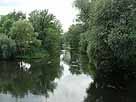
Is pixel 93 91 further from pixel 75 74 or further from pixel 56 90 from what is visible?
pixel 75 74

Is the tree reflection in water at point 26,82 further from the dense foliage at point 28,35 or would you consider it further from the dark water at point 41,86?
the dense foliage at point 28,35

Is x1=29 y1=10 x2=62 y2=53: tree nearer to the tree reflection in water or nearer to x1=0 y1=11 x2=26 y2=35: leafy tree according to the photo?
x1=0 y1=11 x2=26 y2=35: leafy tree

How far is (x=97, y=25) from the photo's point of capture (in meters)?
26.4

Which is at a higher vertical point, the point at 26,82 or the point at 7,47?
the point at 7,47

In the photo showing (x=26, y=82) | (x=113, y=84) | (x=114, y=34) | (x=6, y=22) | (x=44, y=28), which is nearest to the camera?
(x=114, y=34)

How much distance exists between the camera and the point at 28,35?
53.6 m

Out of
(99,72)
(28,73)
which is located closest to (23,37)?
(28,73)

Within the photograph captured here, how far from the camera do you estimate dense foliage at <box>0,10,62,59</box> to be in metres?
49.9

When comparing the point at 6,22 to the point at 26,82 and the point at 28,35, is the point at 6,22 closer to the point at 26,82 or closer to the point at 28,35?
the point at 28,35

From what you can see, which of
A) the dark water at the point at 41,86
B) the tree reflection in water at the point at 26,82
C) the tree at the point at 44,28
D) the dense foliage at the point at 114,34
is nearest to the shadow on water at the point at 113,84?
the dense foliage at the point at 114,34

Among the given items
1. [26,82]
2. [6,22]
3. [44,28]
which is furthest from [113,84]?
[44,28]

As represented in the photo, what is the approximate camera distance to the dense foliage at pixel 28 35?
1966 inches

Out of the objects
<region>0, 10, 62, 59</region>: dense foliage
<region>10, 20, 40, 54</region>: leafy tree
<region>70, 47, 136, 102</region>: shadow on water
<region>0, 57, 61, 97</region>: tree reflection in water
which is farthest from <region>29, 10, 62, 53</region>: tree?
<region>70, 47, 136, 102</region>: shadow on water

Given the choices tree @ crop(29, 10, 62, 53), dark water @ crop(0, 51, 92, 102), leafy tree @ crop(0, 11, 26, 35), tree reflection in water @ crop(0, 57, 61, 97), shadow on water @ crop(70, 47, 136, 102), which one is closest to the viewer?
shadow on water @ crop(70, 47, 136, 102)
